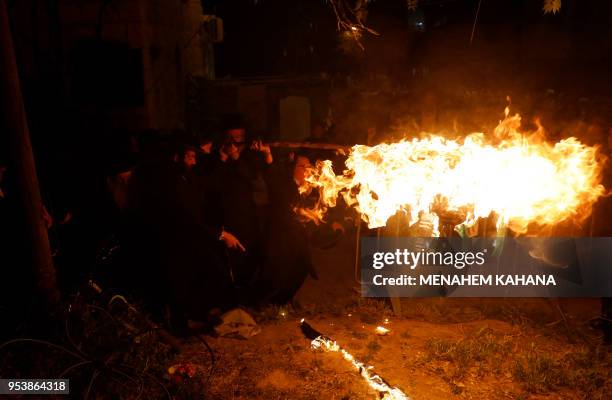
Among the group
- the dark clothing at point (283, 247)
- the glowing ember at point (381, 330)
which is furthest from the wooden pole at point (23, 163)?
the glowing ember at point (381, 330)

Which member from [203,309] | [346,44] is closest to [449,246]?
[203,309]

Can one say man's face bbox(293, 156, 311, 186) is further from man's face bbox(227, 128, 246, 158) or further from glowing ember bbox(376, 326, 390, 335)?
glowing ember bbox(376, 326, 390, 335)

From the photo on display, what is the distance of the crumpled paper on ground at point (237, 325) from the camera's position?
6195 mm

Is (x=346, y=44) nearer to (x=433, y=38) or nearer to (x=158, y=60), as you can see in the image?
(x=433, y=38)

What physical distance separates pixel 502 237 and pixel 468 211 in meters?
1.01

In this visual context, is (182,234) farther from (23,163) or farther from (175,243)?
(23,163)

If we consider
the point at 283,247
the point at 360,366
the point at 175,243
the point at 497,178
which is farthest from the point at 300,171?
the point at 360,366

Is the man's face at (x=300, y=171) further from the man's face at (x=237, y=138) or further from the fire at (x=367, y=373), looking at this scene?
the fire at (x=367, y=373)

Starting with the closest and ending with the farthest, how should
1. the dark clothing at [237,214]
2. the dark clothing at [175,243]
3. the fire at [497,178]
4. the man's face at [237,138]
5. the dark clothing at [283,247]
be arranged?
the dark clothing at [175,243] → the fire at [497,178] → the dark clothing at [283,247] → the dark clothing at [237,214] → the man's face at [237,138]

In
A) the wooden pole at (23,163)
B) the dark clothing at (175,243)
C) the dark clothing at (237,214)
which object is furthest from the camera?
the dark clothing at (237,214)

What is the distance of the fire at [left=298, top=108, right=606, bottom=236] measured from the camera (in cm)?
648

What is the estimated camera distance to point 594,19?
50.2 feet

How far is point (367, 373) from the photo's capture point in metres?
5.30

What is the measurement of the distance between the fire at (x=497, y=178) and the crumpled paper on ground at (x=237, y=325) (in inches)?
87.9
